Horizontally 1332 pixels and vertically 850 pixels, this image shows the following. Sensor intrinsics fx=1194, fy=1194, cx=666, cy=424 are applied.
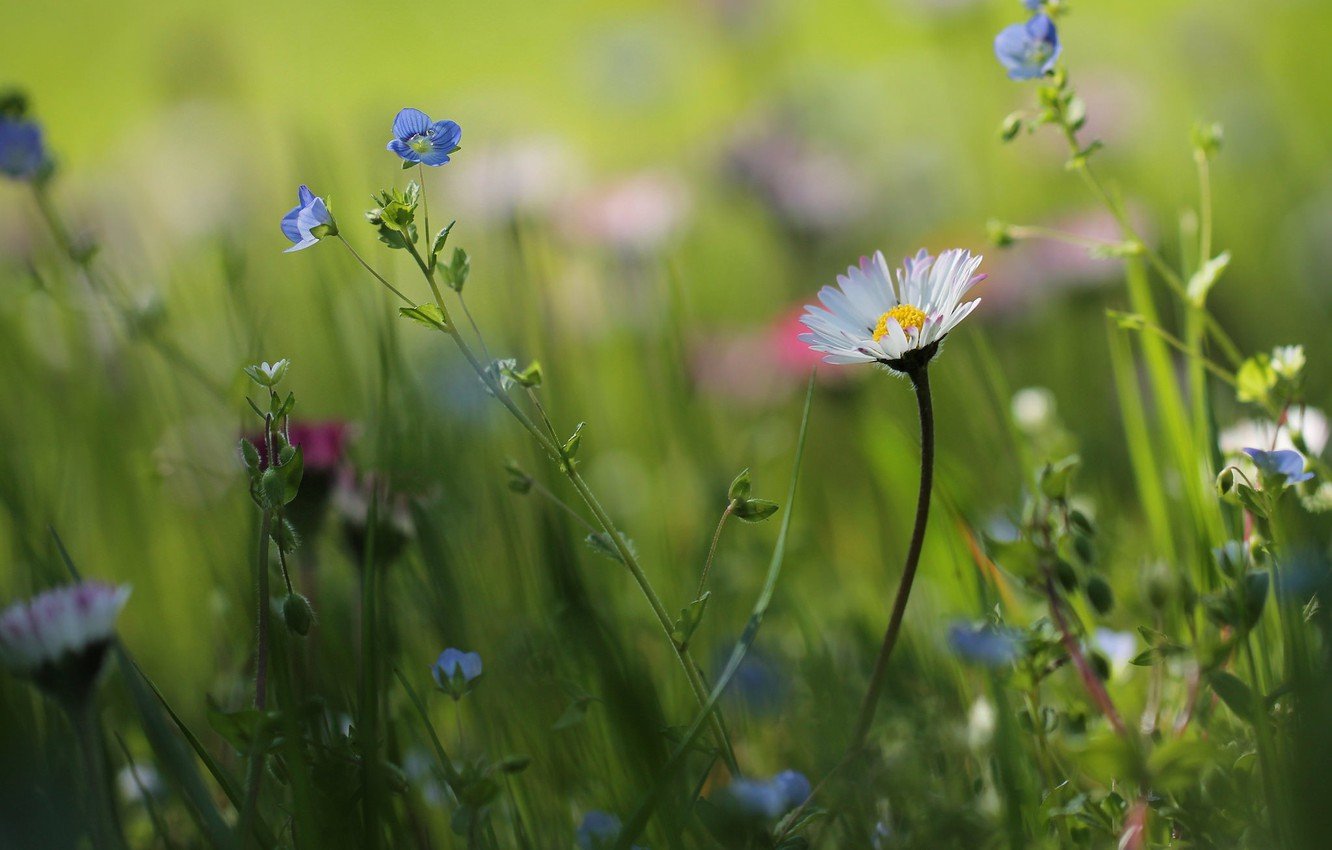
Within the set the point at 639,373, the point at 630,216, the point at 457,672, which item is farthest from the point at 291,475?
the point at 630,216

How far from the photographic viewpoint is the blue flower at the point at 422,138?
55 centimetres

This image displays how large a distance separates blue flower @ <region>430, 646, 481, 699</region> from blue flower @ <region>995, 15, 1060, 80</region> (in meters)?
0.42

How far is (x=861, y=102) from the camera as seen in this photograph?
2639mm

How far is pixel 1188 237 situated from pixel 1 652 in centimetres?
71

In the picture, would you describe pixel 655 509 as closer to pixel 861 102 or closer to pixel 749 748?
pixel 749 748

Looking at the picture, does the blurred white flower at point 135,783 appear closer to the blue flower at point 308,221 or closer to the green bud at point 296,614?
the green bud at point 296,614

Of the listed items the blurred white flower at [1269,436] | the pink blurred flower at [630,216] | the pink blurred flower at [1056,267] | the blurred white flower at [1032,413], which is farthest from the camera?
the pink blurred flower at [630,216]

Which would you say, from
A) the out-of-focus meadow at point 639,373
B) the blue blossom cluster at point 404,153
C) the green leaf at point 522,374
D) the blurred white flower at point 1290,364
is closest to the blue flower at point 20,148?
the out-of-focus meadow at point 639,373

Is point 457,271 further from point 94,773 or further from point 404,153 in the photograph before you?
point 94,773

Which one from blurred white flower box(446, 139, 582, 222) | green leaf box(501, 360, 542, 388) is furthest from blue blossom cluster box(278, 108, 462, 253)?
blurred white flower box(446, 139, 582, 222)

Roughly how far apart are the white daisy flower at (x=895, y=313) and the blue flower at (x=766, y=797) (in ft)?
0.62

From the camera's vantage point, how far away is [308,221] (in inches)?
21.7

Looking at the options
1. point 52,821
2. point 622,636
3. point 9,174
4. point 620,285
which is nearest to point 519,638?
point 622,636

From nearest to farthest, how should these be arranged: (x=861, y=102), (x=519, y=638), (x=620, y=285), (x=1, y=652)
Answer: (x=1, y=652)
(x=519, y=638)
(x=620, y=285)
(x=861, y=102)
